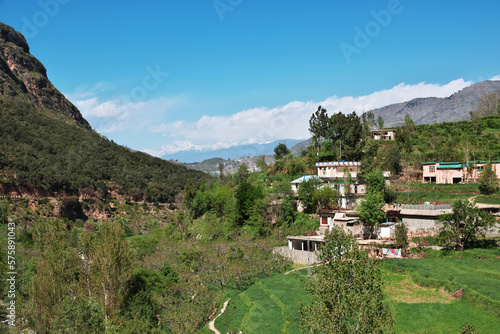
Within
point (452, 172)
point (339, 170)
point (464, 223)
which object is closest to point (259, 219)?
point (339, 170)

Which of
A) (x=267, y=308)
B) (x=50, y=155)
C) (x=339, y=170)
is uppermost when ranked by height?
(x=50, y=155)

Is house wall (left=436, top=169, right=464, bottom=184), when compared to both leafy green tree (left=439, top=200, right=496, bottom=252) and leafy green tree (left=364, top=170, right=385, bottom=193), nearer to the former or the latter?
leafy green tree (left=364, top=170, right=385, bottom=193)

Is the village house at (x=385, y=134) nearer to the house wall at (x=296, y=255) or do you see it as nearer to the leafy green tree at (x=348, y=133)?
the leafy green tree at (x=348, y=133)

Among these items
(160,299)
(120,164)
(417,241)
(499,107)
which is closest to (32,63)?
(120,164)

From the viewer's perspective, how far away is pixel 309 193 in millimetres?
42156

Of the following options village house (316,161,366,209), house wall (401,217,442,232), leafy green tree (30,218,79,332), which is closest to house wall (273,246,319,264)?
village house (316,161,366,209)

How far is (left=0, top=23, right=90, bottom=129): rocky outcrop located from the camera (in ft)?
330

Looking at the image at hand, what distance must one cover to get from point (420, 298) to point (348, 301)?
43.2 feet

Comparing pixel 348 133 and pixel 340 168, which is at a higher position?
pixel 348 133

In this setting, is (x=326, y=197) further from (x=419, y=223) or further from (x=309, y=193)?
(x=419, y=223)

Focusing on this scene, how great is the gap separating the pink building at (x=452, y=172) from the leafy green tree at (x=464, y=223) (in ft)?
48.9

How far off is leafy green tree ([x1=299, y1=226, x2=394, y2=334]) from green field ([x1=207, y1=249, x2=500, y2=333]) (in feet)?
27.2

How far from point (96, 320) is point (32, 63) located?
4936 inches

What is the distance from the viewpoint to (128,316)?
2334 cm
